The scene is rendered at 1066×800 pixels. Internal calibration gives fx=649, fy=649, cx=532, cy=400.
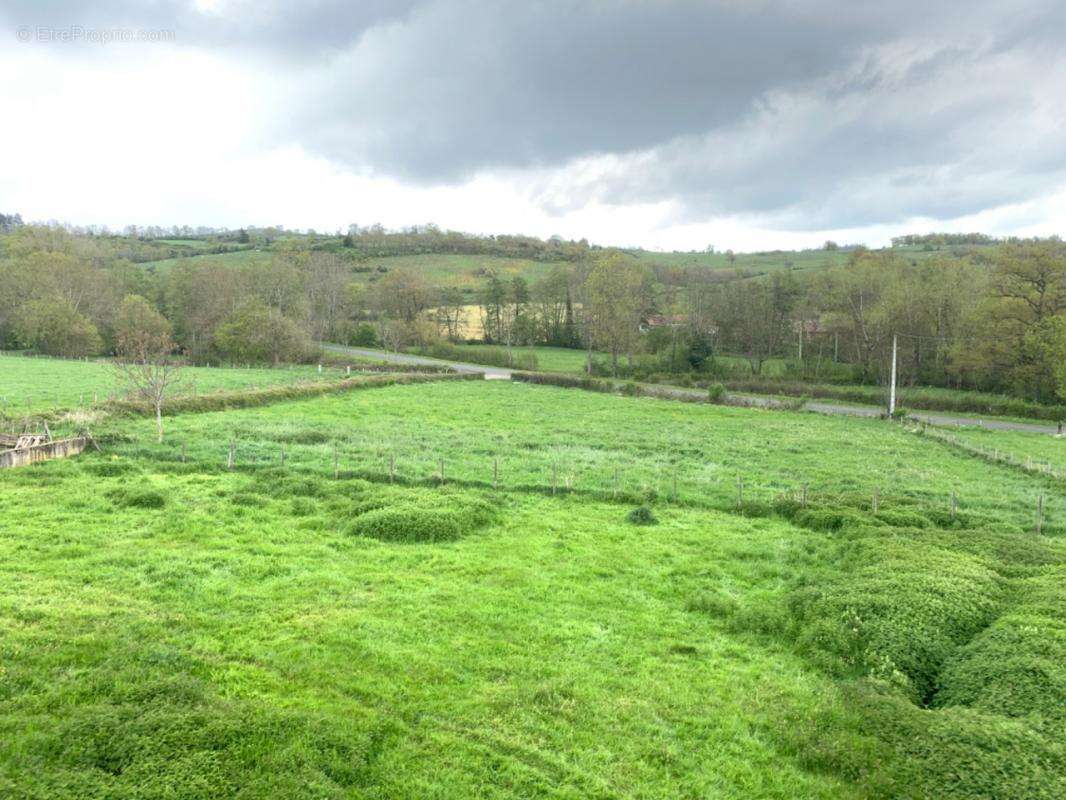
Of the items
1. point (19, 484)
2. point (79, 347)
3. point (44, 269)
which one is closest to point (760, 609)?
point (19, 484)

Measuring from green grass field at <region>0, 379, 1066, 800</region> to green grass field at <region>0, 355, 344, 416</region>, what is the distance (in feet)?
56.4

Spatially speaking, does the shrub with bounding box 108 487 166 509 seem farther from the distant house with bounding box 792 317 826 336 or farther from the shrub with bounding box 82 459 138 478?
the distant house with bounding box 792 317 826 336

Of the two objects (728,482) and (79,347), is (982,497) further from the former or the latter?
(79,347)

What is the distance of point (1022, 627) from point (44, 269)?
101m

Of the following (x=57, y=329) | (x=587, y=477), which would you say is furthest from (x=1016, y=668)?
(x=57, y=329)

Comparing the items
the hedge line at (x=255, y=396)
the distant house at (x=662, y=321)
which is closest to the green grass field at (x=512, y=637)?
the hedge line at (x=255, y=396)

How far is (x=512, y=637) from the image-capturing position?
12.2 m

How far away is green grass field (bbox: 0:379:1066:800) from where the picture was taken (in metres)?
8.42

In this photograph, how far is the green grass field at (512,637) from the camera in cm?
842

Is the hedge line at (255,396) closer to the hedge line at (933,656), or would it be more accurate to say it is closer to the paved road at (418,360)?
the paved road at (418,360)

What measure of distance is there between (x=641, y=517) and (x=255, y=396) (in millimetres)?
30850

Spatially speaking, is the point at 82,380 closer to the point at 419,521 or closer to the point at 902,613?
the point at 419,521

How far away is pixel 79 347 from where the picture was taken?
76.7 meters

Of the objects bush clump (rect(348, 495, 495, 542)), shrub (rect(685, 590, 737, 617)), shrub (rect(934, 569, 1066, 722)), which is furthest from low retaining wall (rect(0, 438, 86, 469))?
shrub (rect(934, 569, 1066, 722))
